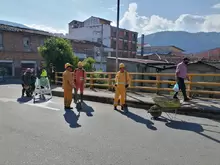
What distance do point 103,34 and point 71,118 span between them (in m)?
50.1

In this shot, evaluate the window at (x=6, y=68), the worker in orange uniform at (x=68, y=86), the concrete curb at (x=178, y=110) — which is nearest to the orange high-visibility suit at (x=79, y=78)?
the worker in orange uniform at (x=68, y=86)

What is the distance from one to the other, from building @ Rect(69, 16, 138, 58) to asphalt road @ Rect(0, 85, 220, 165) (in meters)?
46.0

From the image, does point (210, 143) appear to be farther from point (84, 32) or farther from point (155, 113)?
point (84, 32)

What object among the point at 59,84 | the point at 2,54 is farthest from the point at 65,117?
the point at 2,54

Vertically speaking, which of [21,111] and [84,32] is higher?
[84,32]

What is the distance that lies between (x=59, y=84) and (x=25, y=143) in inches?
441

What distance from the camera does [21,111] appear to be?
754 cm

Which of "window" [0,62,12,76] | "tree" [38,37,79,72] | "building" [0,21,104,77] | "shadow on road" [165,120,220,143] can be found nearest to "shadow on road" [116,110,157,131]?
"shadow on road" [165,120,220,143]

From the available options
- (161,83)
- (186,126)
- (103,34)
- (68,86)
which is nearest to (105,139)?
(186,126)

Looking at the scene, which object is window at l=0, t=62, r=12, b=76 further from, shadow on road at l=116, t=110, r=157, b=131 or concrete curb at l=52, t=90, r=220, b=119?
shadow on road at l=116, t=110, r=157, b=131

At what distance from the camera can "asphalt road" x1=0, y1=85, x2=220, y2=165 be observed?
376cm

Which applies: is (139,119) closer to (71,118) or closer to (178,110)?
(178,110)

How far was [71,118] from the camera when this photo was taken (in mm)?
6590

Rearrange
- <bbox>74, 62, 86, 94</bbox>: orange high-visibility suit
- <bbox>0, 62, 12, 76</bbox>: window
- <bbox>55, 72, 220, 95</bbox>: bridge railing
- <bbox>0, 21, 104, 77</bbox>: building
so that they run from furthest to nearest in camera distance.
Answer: <bbox>0, 21, 104, 77</bbox>: building → <bbox>0, 62, 12, 76</bbox>: window → <bbox>74, 62, 86, 94</bbox>: orange high-visibility suit → <bbox>55, 72, 220, 95</bbox>: bridge railing
